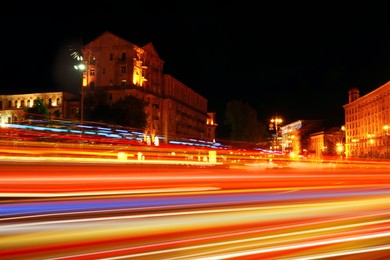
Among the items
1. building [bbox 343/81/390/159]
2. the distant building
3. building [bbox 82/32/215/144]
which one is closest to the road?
the distant building

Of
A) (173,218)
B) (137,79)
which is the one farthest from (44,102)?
(173,218)

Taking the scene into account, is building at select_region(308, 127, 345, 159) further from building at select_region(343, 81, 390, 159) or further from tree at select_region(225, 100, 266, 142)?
tree at select_region(225, 100, 266, 142)

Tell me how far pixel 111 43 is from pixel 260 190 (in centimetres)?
7091

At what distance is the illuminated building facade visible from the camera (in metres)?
86.8

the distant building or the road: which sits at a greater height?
the distant building

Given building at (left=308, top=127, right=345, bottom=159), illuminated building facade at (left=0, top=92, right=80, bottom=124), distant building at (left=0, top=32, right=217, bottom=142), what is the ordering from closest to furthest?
distant building at (left=0, top=32, right=217, bottom=142) → illuminated building facade at (left=0, top=92, right=80, bottom=124) → building at (left=308, top=127, right=345, bottom=159)

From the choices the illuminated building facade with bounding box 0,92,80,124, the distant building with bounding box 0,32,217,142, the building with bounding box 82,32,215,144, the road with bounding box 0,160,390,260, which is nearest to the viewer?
the road with bounding box 0,160,390,260

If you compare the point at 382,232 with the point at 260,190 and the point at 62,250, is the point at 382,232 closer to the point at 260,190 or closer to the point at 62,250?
the point at 62,250

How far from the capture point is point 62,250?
272 inches

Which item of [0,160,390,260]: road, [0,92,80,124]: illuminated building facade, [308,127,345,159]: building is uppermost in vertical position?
[0,92,80,124]: illuminated building facade

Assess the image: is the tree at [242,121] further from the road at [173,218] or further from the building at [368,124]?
the road at [173,218]

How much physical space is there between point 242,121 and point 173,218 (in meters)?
78.4

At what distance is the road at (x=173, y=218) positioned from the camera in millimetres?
7098

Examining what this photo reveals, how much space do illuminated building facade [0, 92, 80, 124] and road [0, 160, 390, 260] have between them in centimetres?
6987
